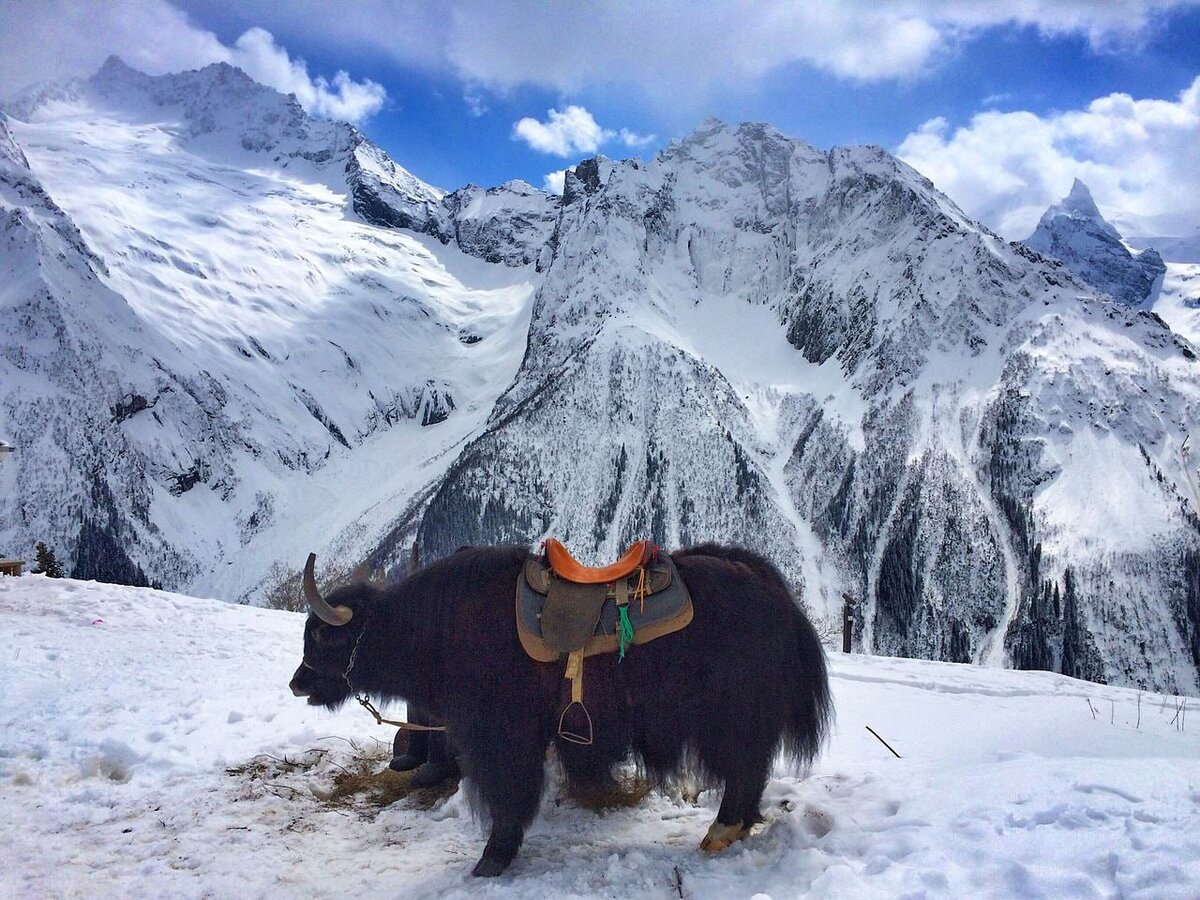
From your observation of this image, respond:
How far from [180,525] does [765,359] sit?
63127 millimetres

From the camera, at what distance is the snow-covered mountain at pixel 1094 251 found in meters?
151

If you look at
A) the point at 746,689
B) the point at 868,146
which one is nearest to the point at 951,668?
the point at 746,689

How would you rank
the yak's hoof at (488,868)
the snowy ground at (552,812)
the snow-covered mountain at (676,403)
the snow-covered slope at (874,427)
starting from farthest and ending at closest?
the snow-covered mountain at (676,403)
the snow-covered slope at (874,427)
the yak's hoof at (488,868)
the snowy ground at (552,812)

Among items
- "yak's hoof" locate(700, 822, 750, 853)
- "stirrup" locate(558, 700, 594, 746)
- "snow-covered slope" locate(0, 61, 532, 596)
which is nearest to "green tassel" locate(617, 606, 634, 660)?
"stirrup" locate(558, 700, 594, 746)

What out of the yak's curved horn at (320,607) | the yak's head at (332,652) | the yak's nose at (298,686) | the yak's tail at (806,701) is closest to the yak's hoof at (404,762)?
the yak's head at (332,652)

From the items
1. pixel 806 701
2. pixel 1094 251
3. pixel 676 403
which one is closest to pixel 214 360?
pixel 676 403

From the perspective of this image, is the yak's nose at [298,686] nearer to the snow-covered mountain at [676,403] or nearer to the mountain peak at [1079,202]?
the snow-covered mountain at [676,403]

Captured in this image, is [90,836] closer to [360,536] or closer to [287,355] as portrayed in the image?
[360,536]

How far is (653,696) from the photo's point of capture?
4043mm

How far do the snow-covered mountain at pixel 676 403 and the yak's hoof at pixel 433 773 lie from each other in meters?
44.3

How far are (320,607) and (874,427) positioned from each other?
57.7 m

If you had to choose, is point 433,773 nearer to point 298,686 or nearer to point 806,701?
point 298,686

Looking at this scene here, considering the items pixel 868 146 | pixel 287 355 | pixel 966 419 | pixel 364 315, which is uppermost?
pixel 868 146

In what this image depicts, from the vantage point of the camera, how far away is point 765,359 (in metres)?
72.3
